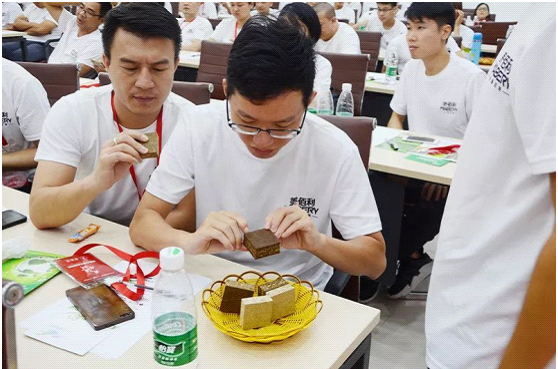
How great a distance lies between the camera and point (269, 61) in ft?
4.19

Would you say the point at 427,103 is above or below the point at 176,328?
above

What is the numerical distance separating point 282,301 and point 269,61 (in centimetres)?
57

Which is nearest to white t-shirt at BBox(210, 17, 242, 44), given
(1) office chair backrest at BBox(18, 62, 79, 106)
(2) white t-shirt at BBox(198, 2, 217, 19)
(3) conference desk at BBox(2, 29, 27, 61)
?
(3) conference desk at BBox(2, 29, 27, 61)

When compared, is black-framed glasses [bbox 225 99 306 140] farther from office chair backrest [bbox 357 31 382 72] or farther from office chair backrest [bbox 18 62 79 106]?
office chair backrest [bbox 357 31 382 72]

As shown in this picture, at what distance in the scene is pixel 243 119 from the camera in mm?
1341

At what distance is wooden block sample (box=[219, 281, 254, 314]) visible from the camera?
42.4 inches

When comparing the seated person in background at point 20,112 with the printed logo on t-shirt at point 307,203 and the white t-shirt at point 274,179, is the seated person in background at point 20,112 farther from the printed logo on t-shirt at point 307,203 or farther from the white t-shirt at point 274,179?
the printed logo on t-shirt at point 307,203

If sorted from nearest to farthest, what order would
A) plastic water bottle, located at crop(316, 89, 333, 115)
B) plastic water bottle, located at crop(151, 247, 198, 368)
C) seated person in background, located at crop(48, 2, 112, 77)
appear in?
plastic water bottle, located at crop(151, 247, 198, 368) < plastic water bottle, located at crop(316, 89, 333, 115) < seated person in background, located at crop(48, 2, 112, 77)

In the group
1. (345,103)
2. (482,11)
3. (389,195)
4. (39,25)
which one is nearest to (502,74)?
(389,195)

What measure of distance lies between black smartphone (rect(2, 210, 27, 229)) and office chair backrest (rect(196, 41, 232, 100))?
2.29 m

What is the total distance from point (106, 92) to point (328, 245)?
950 mm

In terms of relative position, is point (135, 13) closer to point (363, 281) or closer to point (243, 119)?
point (243, 119)

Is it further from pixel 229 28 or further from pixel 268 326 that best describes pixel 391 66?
pixel 268 326

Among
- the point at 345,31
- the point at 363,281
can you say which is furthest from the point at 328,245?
the point at 345,31
